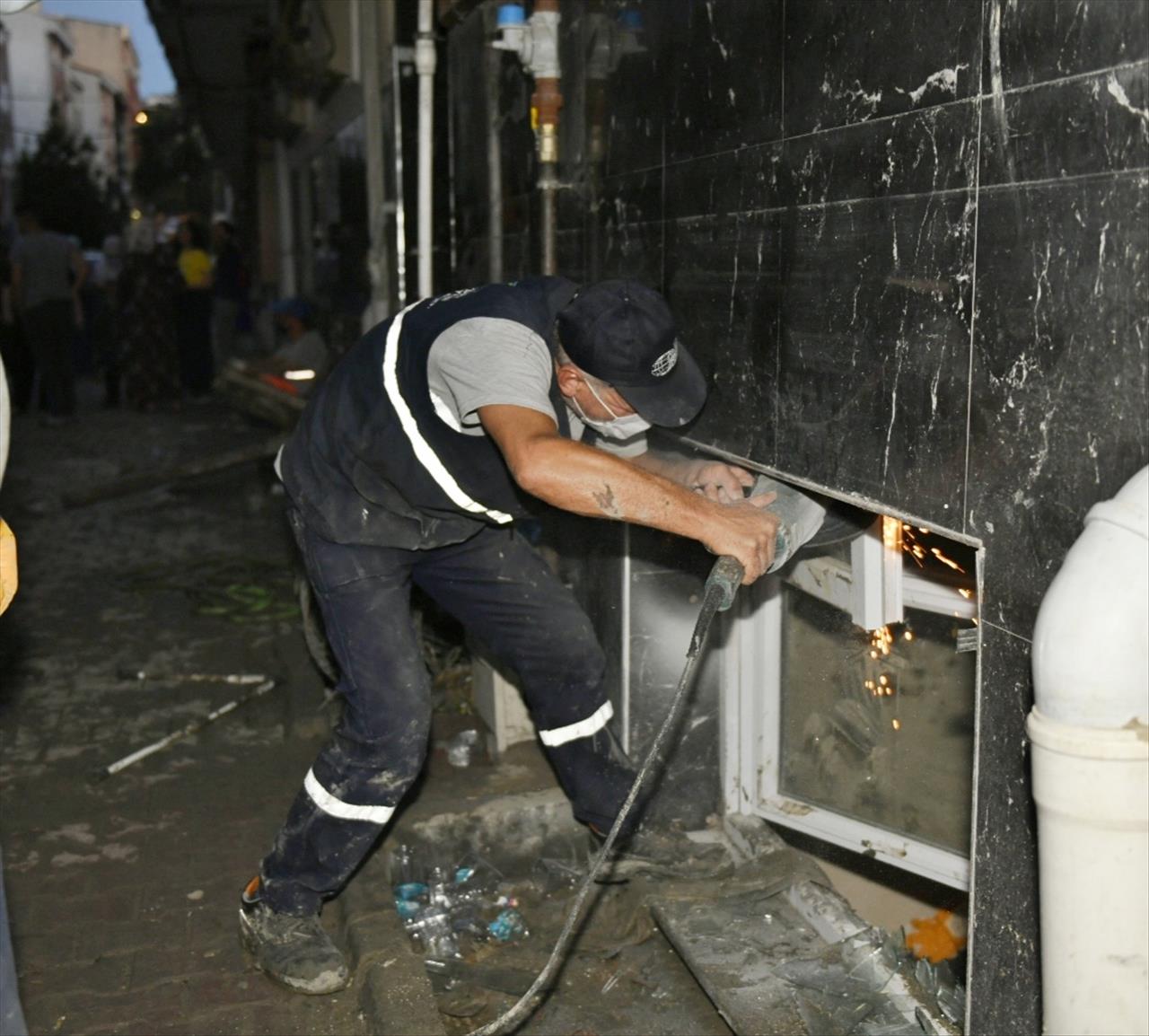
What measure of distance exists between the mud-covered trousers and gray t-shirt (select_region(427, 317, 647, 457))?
2.24ft

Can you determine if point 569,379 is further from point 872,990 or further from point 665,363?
point 872,990

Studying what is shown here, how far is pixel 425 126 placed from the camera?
19.4ft

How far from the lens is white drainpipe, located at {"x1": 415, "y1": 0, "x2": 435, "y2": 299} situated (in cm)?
583

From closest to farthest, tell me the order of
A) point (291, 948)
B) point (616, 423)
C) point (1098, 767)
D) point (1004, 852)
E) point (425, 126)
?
point (1098, 767)
point (1004, 852)
point (616, 423)
point (291, 948)
point (425, 126)

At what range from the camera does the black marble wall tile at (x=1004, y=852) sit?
253 cm

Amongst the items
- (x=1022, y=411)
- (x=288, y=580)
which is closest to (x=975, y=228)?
(x=1022, y=411)

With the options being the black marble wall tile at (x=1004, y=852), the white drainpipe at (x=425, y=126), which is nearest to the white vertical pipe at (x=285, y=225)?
the white drainpipe at (x=425, y=126)

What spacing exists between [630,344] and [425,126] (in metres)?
3.12

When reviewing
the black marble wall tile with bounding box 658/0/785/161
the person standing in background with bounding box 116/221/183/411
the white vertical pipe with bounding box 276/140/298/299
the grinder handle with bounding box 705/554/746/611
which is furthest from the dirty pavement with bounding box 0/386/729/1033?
the white vertical pipe with bounding box 276/140/298/299

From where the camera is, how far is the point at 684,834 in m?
4.49

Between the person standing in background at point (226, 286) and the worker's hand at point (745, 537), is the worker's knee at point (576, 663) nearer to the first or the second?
the worker's hand at point (745, 537)

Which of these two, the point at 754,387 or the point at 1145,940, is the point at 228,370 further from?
the point at 1145,940

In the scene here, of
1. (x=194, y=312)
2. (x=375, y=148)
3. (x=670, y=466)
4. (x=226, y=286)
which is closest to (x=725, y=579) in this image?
(x=670, y=466)

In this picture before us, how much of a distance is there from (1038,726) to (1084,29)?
1180 millimetres
